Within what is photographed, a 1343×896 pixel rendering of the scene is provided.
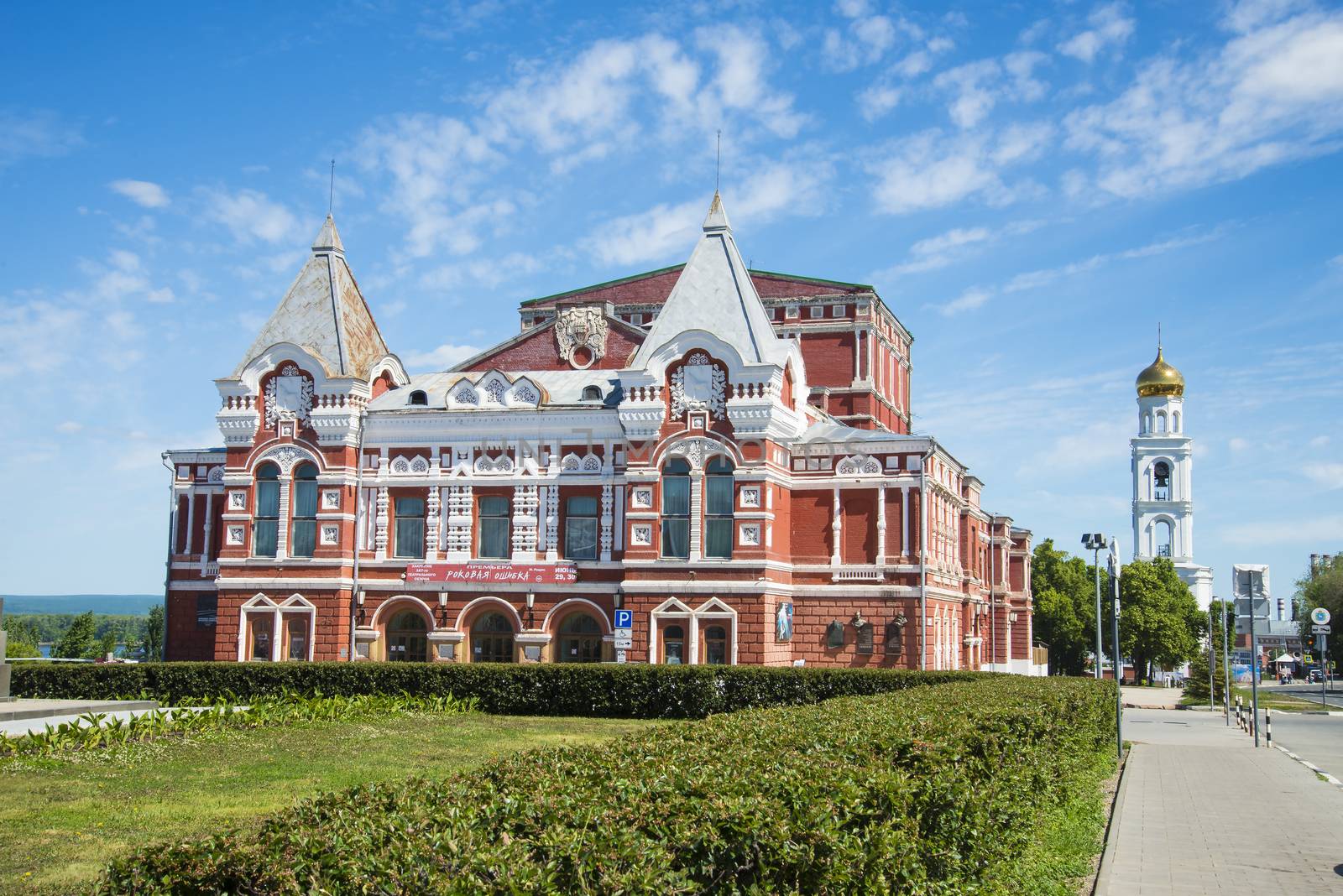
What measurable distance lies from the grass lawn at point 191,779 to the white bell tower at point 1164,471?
89.4 meters

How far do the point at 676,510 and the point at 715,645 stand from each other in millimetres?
4156

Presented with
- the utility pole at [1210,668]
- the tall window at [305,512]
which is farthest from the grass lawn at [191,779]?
the utility pole at [1210,668]

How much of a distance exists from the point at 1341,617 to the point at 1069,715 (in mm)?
78654

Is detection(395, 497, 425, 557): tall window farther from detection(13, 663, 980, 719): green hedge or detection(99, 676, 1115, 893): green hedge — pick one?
detection(99, 676, 1115, 893): green hedge

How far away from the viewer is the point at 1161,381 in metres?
105

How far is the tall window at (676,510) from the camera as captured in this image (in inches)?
1469

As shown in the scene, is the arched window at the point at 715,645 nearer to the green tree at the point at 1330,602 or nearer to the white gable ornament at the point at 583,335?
the white gable ornament at the point at 583,335

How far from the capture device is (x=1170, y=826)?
17344 mm

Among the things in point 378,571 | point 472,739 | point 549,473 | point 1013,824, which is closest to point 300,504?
point 378,571

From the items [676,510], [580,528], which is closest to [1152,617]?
[676,510]

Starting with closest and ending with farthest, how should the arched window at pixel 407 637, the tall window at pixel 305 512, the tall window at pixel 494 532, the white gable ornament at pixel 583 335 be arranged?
the tall window at pixel 494 532 → the arched window at pixel 407 637 → the tall window at pixel 305 512 → the white gable ornament at pixel 583 335

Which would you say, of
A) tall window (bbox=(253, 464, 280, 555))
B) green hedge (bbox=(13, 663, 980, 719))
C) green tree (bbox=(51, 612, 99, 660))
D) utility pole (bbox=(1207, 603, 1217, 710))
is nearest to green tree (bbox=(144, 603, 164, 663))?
green tree (bbox=(51, 612, 99, 660))

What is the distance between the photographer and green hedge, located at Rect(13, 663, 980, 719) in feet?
101

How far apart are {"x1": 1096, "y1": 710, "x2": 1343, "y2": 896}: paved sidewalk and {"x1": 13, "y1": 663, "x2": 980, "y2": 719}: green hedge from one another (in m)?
6.87
